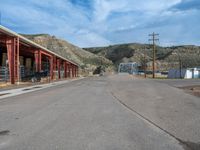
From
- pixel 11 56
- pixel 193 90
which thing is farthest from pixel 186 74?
pixel 193 90

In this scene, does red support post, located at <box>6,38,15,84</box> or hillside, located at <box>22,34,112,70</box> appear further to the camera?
hillside, located at <box>22,34,112,70</box>

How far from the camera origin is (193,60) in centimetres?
17375

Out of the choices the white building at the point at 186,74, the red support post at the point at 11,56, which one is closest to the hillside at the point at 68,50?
the white building at the point at 186,74

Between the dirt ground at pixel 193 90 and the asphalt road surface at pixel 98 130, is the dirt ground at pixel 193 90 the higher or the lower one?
the lower one

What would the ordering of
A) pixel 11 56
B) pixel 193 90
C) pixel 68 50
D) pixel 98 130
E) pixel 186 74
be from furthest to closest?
pixel 68 50 < pixel 186 74 < pixel 11 56 < pixel 193 90 < pixel 98 130

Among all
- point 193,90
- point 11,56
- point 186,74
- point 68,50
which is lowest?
point 193,90

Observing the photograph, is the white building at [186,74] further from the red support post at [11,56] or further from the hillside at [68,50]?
the red support post at [11,56]

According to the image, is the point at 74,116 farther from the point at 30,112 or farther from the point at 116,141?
the point at 116,141

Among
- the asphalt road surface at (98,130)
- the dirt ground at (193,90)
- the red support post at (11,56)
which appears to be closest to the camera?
the asphalt road surface at (98,130)

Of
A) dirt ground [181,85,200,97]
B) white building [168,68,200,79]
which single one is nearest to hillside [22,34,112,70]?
white building [168,68,200,79]

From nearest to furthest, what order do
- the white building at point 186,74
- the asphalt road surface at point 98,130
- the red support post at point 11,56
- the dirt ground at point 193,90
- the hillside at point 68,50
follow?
the asphalt road surface at point 98,130 → the dirt ground at point 193,90 → the red support post at point 11,56 → the white building at point 186,74 → the hillside at point 68,50

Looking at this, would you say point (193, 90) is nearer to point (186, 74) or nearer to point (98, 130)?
point (98, 130)

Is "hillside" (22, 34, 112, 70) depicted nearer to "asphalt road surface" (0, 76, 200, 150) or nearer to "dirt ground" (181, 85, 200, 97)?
"dirt ground" (181, 85, 200, 97)

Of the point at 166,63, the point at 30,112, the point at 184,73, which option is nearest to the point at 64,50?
the point at 166,63
